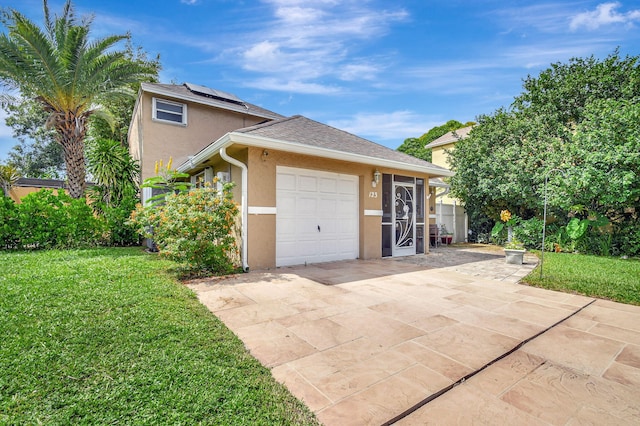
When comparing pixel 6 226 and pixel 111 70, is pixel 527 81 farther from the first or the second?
pixel 6 226

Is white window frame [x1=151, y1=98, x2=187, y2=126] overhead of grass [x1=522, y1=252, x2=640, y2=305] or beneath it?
overhead

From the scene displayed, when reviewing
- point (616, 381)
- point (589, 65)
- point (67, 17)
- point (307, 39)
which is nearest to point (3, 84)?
point (67, 17)

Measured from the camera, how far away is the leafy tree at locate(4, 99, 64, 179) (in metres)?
25.5

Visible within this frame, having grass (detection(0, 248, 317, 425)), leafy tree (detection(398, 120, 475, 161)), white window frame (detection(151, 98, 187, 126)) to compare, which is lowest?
grass (detection(0, 248, 317, 425))

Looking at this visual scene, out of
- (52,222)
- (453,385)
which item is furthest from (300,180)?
(52,222)

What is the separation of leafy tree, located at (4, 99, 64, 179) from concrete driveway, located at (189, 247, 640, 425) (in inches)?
1215

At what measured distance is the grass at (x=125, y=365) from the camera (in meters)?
2.09

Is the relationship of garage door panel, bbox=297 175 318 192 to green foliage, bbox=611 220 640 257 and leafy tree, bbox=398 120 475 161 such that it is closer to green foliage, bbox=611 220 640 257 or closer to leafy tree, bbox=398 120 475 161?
green foliage, bbox=611 220 640 257

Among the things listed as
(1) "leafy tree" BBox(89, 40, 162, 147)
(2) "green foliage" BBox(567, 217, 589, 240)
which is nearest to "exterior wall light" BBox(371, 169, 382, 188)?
(2) "green foliage" BBox(567, 217, 589, 240)

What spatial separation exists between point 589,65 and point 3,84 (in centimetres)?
2125

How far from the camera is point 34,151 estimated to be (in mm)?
27641

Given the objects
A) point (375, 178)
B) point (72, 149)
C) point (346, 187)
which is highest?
point (72, 149)

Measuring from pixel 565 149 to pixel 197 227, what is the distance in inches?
466

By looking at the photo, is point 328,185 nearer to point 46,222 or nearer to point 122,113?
point 46,222
